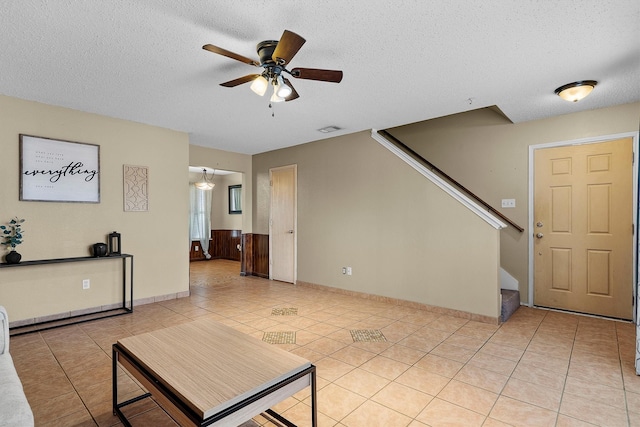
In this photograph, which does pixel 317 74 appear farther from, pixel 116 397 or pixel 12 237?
pixel 12 237

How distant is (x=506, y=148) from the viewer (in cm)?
440

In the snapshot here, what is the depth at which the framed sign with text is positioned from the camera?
11.7ft

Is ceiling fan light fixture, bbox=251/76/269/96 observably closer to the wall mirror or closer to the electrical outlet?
the electrical outlet

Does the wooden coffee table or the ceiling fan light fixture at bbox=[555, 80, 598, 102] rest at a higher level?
the ceiling fan light fixture at bbox=[555, 80, 598, 102]

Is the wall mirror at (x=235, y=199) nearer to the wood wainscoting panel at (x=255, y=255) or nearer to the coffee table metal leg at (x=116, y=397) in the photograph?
the wood wainscoting panel at (x=255, y=255)

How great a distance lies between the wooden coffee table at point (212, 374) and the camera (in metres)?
1.32

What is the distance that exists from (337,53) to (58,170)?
3511 mm

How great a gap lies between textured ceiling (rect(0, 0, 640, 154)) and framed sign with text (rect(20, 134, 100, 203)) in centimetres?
50

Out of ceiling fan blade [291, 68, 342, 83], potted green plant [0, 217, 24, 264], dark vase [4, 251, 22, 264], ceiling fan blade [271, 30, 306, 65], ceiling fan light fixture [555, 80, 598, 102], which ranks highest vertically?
ceiling fan light fixture [555, 80, 598, 102]

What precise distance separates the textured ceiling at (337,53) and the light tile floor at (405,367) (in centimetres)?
251

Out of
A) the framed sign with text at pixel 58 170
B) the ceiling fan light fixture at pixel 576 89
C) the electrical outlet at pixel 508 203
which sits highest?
the ceiling fan light fixture at pixel 576 89

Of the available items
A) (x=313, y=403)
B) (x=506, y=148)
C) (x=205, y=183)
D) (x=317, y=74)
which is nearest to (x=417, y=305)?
(x=506, y=148)

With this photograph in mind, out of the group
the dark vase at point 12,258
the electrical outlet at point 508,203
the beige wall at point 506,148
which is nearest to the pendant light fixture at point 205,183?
the dark vase at point 12,258

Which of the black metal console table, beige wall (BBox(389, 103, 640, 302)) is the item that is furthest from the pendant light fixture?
beige wall (BBox(389, 103, 640, 302))
